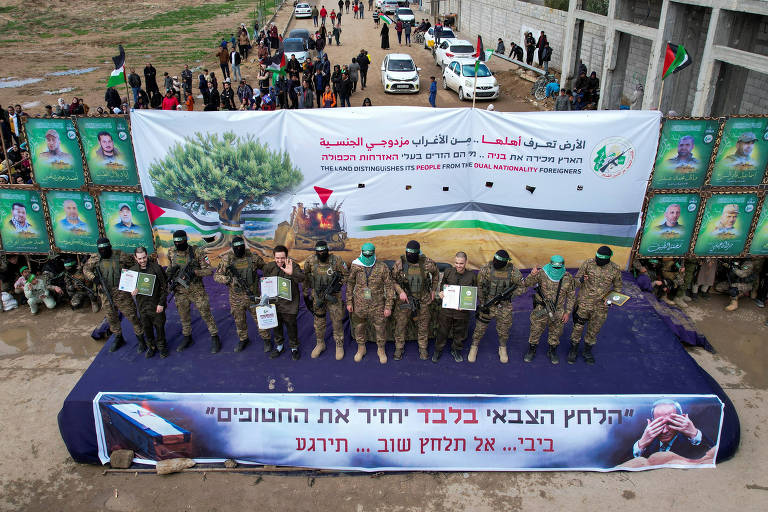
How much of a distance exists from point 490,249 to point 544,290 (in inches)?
99.3

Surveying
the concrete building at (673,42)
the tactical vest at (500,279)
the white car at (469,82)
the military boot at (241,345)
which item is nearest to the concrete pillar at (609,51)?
the concrete building at (673,42)

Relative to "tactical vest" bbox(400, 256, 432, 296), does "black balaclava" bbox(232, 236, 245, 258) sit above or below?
above

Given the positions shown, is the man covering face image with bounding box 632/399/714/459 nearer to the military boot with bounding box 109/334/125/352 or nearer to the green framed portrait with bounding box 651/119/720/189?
the green framed portrait with bounding box 651/119/720/189

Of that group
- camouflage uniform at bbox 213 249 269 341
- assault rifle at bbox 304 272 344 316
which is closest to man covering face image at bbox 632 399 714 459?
assault rifle at bbox 304 272 344 316

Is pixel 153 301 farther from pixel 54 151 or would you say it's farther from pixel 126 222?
pixel 54 151

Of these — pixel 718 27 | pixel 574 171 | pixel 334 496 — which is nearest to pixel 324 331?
pixel 334 496

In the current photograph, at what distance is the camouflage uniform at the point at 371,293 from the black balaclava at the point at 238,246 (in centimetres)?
148

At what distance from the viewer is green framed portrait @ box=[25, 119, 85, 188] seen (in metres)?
9.21

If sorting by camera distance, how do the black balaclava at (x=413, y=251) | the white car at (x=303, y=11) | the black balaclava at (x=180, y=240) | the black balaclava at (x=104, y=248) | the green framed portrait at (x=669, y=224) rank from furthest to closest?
the white car at (x=303, y=11) < the green framed portrait at (x=669, y=224) < the black balaclava at (x=104, y=248) < the black balaclava at (x=180, y=240) < the black balaclava at (x=413, y=251)

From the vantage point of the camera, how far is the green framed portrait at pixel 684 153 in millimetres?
8875

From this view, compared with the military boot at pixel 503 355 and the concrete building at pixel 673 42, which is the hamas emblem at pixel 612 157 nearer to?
the military boot at pixel 503 355

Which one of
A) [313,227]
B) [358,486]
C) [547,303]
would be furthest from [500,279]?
[313,227]

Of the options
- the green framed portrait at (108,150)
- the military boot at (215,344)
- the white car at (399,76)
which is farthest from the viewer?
the white car at (399,76)

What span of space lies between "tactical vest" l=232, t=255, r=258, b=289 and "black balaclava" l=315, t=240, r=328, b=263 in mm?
975
